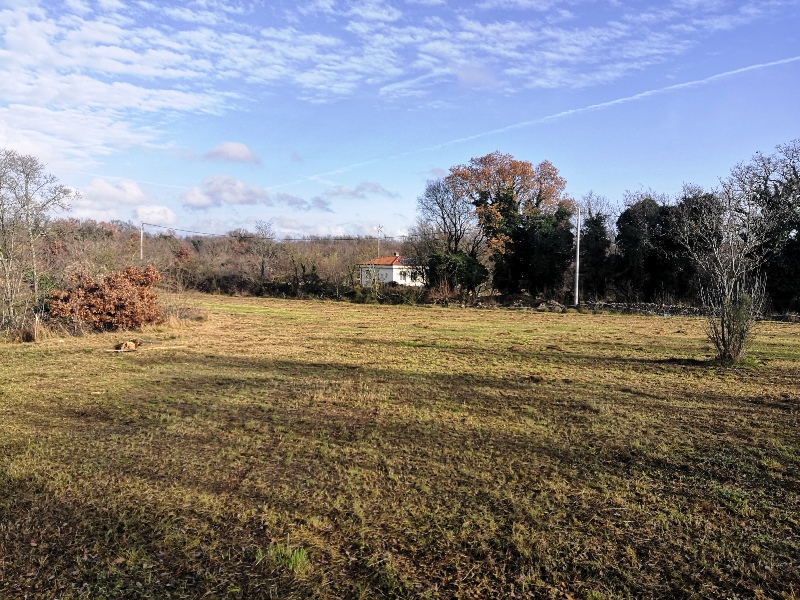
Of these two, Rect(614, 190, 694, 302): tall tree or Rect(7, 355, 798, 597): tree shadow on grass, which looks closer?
Rect(7, 355, 798, 597): tree shadow on grass

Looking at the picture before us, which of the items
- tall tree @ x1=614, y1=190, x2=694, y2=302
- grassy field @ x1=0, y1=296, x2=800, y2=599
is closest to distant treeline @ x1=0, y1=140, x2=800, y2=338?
tall tree @ x1=614, y1=190, x2=694, y2=302

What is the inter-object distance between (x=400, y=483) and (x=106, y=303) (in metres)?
12.9

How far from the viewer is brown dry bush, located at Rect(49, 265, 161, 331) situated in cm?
1386

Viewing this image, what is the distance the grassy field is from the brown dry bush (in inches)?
200

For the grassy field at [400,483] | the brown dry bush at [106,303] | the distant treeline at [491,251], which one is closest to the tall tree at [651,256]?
the distant treeline at [491,251]

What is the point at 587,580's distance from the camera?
2.97 m

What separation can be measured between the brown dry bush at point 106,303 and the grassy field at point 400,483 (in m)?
5.09

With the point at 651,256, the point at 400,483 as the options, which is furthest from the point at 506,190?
the point at 400,483

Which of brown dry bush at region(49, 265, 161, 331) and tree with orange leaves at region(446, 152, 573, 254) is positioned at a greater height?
tree with orange leaves at region(446, 152, 573, 254)

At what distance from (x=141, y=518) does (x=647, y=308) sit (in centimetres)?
2396

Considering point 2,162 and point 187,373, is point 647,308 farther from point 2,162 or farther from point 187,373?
point 2,162

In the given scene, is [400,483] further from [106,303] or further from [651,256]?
[651,256]

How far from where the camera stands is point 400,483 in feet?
14.1

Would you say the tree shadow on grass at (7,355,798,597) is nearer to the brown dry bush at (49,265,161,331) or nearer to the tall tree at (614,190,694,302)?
the brown dry bush at (49,265,161,331)
